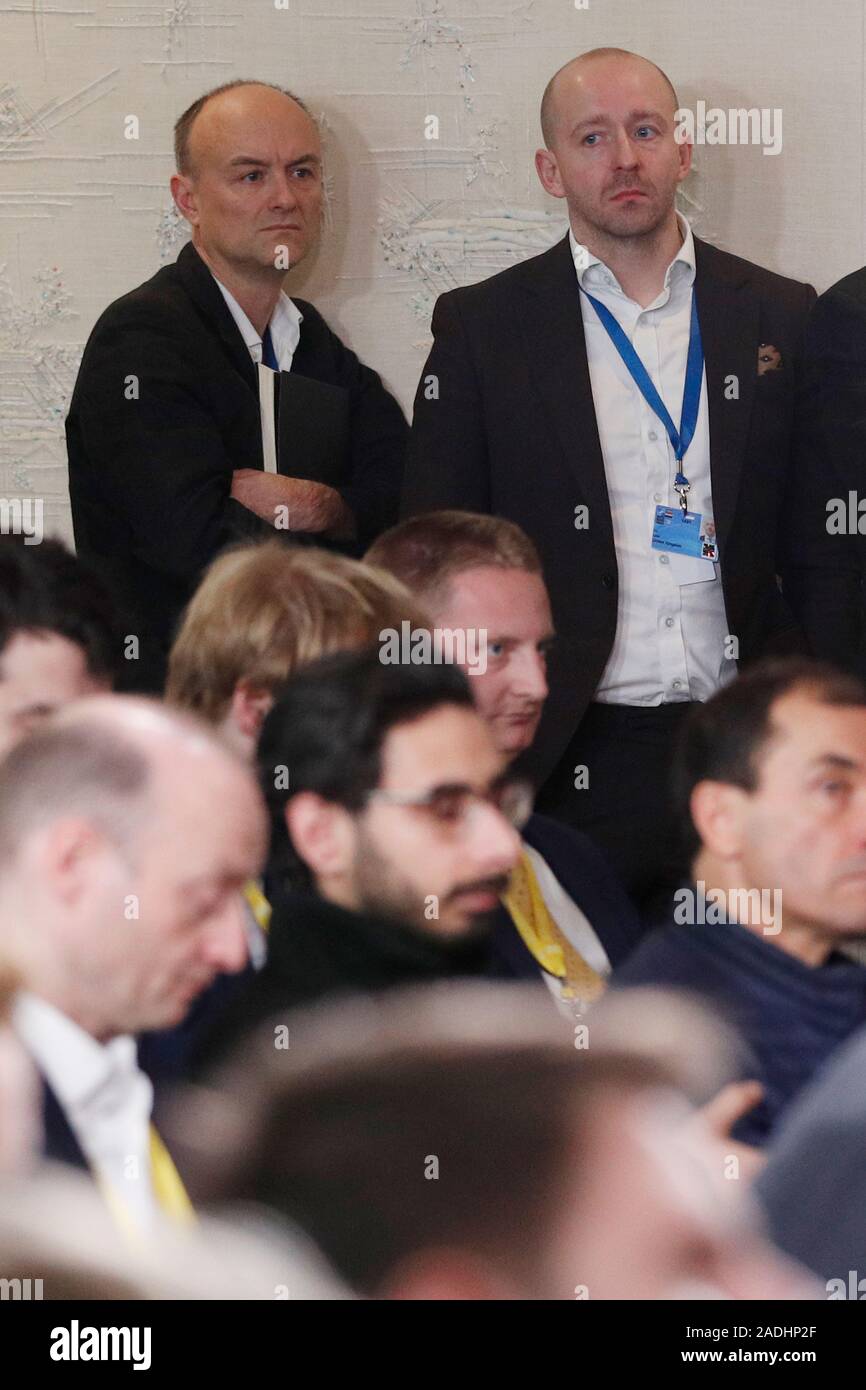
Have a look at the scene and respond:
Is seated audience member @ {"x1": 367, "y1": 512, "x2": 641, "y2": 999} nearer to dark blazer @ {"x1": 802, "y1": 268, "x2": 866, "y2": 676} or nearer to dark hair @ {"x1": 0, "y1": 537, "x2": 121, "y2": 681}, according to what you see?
dark hair @ {"x1": 0, "y1": 537, "x2": 121, "y2": 681}

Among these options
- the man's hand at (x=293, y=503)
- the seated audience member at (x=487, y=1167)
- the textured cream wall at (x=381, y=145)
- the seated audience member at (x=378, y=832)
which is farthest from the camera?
the textured cream wall at (x=381, y=145)

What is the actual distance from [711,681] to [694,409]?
332 mm

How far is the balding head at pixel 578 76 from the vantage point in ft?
6.84

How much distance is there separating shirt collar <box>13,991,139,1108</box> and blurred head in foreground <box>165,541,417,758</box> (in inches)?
13.2

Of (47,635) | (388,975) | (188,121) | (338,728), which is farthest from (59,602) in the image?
(188,121)

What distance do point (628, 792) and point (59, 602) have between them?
68cm

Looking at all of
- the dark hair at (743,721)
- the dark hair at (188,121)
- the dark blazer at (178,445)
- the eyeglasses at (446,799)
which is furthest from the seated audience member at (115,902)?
the dark hair at (188,121)

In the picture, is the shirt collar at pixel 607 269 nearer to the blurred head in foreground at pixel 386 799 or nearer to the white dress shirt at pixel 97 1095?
the blurred head in foreground at pixel 386 799

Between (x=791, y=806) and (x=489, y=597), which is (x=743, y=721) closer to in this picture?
(x=791, y=806)

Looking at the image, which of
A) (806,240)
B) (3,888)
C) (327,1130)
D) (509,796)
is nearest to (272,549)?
(509,796)

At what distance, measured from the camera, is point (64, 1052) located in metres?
1.12

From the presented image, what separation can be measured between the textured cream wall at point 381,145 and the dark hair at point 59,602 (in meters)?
1.00

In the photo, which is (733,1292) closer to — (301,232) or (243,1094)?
(243,1094)

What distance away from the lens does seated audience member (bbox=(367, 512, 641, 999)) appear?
1.55 metres
